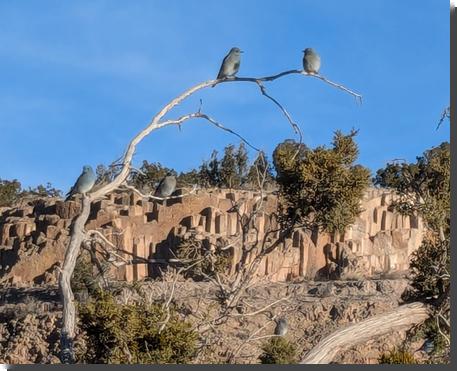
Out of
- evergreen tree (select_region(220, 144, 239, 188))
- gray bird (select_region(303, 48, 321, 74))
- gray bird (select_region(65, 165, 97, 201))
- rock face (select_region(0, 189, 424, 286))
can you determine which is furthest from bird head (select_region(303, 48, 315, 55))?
evergreen tree (select_region(220, 144, 239, 188))

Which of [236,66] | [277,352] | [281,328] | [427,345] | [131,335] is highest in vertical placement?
[236,66]

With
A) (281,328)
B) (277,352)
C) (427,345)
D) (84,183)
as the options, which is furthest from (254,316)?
(84,183)

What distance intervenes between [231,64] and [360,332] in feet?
18.6

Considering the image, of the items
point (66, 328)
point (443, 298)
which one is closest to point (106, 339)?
point (66, 328)

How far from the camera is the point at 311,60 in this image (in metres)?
18.0

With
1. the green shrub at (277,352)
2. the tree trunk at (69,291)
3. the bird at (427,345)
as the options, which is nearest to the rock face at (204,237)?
the green shrub at (277,352)

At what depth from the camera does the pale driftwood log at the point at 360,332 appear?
13.5m

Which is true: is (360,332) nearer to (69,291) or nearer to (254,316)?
(69,291)

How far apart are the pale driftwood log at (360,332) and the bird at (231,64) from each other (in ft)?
16.5

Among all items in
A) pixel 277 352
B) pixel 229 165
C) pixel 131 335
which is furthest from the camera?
pixel 229 165

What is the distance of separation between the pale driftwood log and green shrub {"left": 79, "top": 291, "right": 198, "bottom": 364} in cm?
149

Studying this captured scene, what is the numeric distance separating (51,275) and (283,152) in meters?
19.5

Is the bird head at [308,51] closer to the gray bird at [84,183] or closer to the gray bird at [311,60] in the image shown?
the gray bird at [311,60]

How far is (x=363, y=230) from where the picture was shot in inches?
1661
